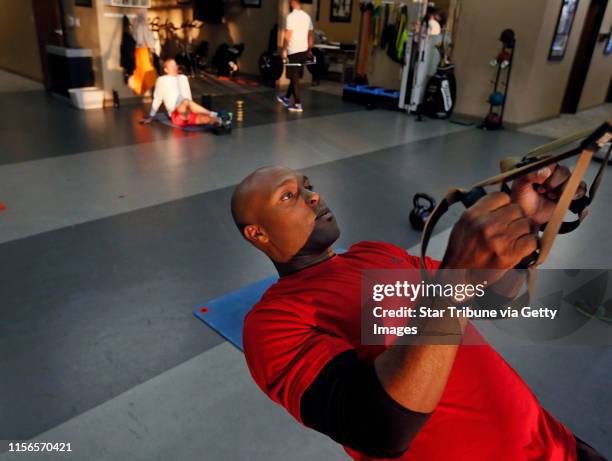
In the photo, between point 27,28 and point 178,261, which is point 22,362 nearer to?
point 178,261

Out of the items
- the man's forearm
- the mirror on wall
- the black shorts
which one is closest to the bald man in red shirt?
the man's forearm

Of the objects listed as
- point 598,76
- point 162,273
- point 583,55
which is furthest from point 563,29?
point 162,273

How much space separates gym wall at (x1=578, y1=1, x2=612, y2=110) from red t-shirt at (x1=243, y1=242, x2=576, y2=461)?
9.19m

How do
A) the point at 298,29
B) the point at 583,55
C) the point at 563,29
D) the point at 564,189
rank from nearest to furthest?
the point at 564,189, the point at 563,29, the point at 298,29, the point at 583,55

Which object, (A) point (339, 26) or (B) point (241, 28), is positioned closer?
(B) point (241, 28)

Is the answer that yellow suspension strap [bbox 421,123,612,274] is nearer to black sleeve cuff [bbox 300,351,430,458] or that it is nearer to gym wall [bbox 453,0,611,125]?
black sleeve cuff [bbox 300,351,430,458]

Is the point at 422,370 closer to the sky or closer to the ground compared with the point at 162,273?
closer to the sky

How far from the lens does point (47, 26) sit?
7.55 metres

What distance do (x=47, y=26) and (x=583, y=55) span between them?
8.91 metres

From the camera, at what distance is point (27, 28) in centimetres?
829

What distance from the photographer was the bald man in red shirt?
0.65 m

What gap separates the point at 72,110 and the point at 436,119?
17.1 feet

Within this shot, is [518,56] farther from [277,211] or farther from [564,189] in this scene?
[564,189]

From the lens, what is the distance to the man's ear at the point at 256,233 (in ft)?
3.76
